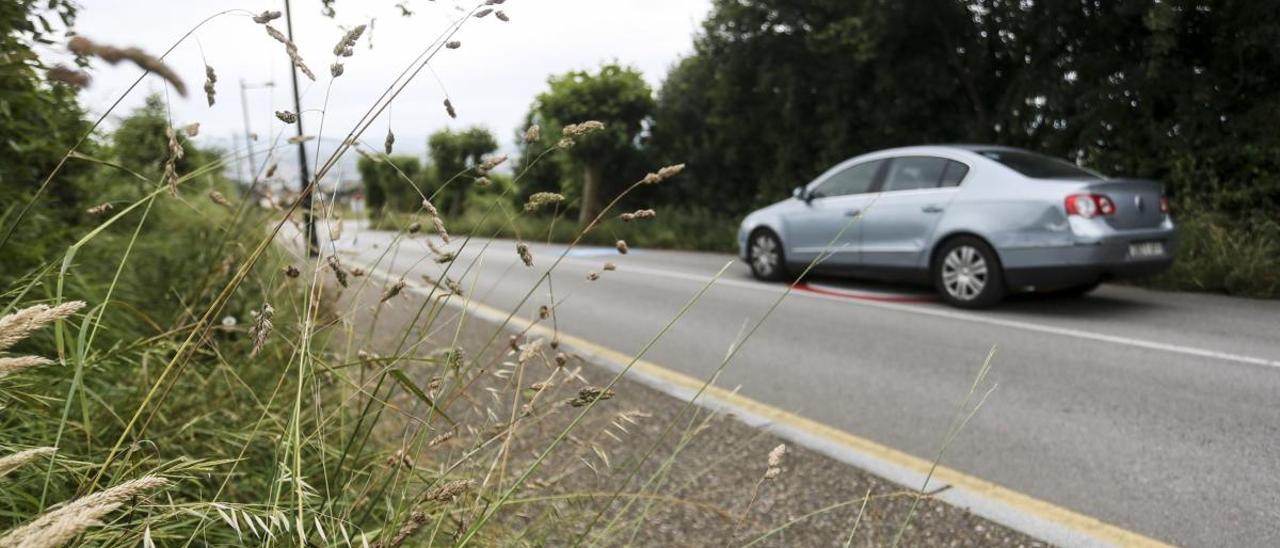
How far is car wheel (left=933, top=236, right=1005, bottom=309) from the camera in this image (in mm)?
6988

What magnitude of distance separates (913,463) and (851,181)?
215 inches

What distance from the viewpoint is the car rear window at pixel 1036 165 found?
7102 mm

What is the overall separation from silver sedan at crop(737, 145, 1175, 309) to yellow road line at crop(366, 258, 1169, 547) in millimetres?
2176

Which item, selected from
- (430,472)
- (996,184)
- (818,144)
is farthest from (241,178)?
(818,144)

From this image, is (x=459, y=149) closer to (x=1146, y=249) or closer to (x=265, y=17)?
(x=1146, y=249)

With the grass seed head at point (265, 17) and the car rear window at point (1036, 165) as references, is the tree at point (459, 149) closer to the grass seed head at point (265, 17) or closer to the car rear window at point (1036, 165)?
the car rear window at point (1036, 165)

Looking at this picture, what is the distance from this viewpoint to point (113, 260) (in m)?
4.04

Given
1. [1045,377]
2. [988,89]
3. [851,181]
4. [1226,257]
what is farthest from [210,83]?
[988,89]

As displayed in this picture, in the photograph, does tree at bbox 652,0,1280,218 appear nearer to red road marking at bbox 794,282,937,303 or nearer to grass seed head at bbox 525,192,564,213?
red road marking at bbox 794,282,937,303

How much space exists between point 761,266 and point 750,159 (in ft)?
20.0

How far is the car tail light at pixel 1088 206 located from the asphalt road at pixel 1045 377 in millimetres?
804

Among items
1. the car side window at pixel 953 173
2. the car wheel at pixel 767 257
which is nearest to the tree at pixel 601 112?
the car wheel at pixel 767 257

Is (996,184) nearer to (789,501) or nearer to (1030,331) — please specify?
(1030,331)

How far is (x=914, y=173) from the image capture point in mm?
7953
